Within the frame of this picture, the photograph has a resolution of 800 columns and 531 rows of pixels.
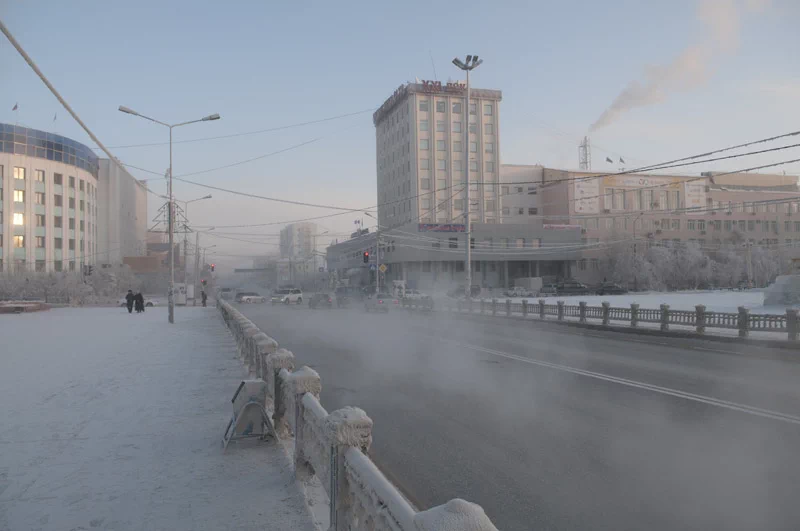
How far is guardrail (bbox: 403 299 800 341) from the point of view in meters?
18.1

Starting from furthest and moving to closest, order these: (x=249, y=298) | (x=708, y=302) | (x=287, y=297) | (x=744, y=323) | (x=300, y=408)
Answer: (x=249, y=298), (x=287, y=297), (x=708, y=302), (x=744, y=323), (x=300, y=408)

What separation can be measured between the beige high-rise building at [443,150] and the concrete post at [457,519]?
83271 millimetres

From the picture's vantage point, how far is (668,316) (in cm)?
2206

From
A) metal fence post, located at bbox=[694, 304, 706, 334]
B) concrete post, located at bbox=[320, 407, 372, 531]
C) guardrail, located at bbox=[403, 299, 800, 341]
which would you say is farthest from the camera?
metal fence post, located at bbox=[694, 304, 706, 334]

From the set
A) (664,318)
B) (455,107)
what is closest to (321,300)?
(664,318)

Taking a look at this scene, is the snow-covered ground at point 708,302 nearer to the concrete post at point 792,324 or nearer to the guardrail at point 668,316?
the guardrail at point 668,316

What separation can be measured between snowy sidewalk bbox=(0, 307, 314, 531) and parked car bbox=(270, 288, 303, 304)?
4873 centimetres

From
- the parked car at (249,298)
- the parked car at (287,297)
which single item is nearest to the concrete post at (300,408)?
the parked car at (287,297)

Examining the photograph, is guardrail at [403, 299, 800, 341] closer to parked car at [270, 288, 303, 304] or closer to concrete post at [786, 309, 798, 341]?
concrete post at [786, 309, 798, 341]

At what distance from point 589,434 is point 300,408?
12.1 feet

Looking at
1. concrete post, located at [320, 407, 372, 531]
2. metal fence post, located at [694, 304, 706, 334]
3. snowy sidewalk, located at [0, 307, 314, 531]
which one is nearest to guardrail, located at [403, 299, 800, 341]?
metal fence post, located at [694, 304, 706, 334]

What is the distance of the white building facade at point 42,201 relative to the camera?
74.0 meters

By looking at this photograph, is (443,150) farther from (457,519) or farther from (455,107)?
(457,519)

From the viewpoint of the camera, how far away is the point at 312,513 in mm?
4605
